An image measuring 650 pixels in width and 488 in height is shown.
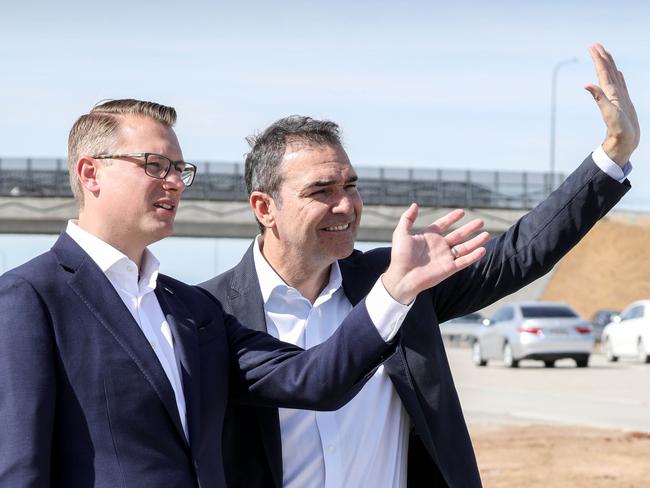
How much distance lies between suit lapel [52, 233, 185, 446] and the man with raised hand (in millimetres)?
947

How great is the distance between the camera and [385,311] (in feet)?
13.6

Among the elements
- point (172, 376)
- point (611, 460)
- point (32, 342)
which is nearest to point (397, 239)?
point (172, 376)

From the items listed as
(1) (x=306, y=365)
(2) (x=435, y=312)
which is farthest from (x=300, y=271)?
(1) (x=306, y=365)

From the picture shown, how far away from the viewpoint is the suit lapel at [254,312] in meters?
4.68

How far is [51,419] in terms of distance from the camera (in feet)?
11.8

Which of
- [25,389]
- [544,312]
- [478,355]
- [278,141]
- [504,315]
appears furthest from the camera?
[478,355]

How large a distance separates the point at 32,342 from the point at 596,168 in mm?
2341

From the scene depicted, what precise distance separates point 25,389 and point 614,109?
Answer: 2.47m

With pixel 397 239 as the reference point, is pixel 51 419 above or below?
below

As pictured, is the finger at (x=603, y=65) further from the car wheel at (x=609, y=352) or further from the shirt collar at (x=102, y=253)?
the car wheel at (x=609, y=352)

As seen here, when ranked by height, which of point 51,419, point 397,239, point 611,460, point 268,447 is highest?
point 397,239

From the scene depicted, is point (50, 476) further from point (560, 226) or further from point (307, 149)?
point (560, 226)

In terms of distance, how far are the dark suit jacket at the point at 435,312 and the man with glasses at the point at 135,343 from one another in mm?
311

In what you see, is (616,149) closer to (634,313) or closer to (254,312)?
(254,312)
